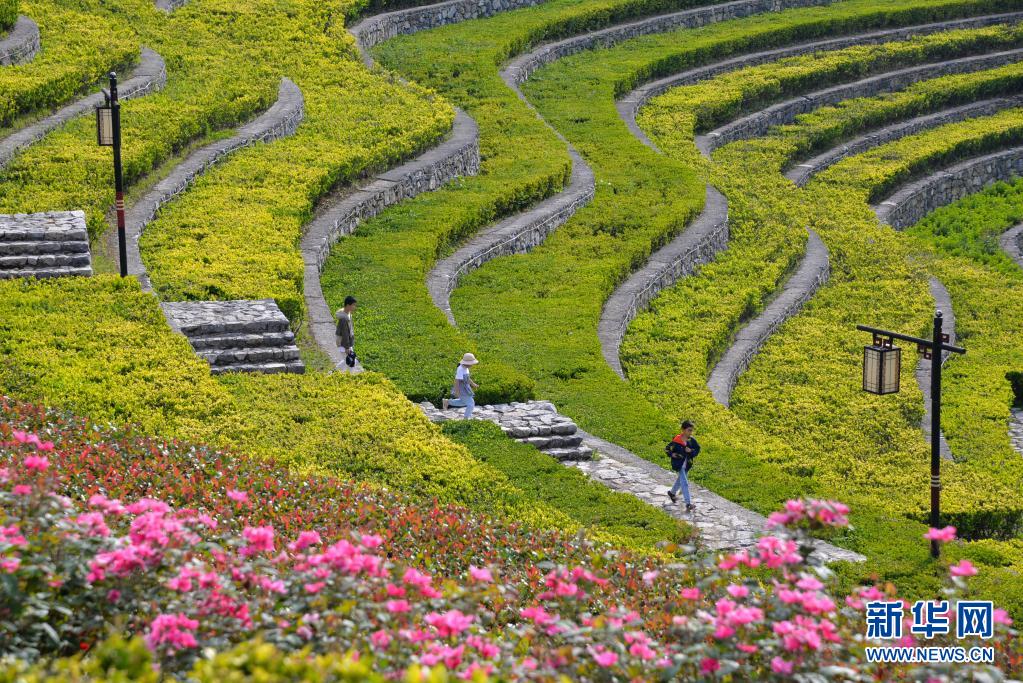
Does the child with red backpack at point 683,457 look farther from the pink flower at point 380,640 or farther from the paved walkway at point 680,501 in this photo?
the pink flower at point 380,640

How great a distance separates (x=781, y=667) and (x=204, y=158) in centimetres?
1953

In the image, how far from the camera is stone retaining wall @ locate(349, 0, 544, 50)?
3669 cm

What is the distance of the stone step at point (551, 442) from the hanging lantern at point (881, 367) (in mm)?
4258

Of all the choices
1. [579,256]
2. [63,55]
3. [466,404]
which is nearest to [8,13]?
[63,55]

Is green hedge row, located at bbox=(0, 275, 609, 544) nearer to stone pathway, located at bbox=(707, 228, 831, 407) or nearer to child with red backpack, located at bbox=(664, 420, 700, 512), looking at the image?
child with red backpack, located at bbox=(664, 420, 700, 512)

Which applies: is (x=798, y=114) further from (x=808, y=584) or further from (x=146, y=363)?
(x=808, y=584)

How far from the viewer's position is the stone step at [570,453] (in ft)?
57.1

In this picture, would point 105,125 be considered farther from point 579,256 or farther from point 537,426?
point 579,256

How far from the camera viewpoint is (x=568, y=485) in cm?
1560

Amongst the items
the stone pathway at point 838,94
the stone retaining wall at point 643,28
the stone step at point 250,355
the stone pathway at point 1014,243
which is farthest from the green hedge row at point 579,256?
the stone pathway at point 1014,243

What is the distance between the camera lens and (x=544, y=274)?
25.2 meters

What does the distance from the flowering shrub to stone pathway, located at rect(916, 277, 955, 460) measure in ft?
39.6

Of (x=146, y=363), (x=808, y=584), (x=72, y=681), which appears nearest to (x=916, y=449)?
(x=146, y=363)

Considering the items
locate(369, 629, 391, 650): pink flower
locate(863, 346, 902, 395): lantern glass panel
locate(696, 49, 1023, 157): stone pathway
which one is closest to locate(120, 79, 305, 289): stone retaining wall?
locate(863, 346, 902, 395): lantern glass panel
